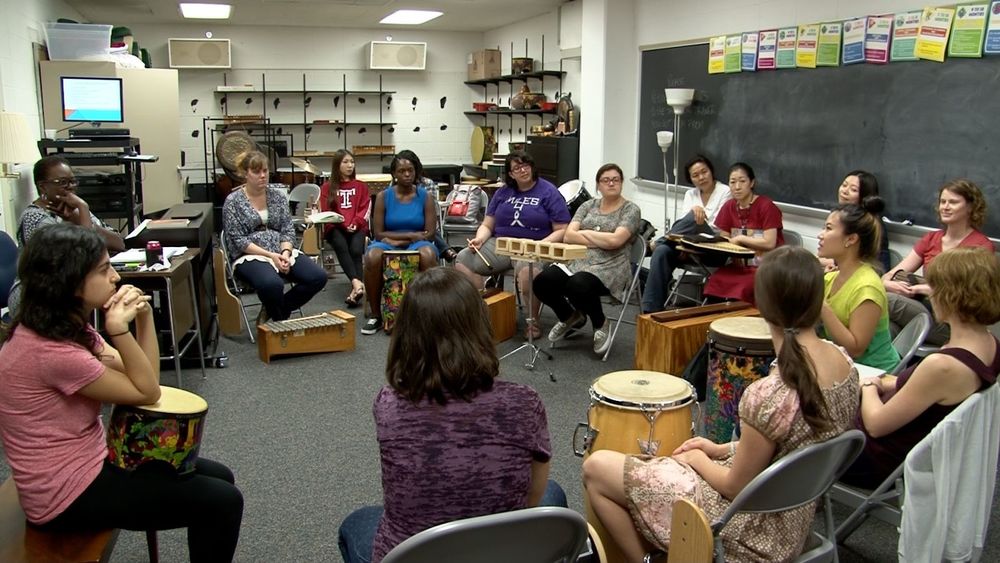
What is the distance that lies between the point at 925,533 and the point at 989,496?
23 centimetres

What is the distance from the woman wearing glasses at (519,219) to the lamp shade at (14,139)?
2532 millimetres

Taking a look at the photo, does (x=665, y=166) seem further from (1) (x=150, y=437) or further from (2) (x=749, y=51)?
(1) (x=150, y=437)

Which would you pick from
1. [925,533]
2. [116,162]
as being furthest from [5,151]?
[925,533]

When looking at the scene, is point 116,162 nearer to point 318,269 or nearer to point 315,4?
point 318,269

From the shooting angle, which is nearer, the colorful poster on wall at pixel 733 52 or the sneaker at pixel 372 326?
the sneaker at pixel 372 326

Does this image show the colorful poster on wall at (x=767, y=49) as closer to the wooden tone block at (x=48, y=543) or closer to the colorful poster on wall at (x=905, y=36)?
the colorful poster on wall at (x=905, y=36)

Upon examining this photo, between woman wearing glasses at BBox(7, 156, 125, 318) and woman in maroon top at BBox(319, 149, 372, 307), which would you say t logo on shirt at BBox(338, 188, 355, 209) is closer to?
woman in maroon top at BBox(319, 149, 372, 307)

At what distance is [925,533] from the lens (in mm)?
1947

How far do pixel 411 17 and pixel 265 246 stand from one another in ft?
18.1

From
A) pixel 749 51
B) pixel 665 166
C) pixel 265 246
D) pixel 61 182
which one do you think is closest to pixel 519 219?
pixel 265 246

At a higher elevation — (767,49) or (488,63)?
(488,63)

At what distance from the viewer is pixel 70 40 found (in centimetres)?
648

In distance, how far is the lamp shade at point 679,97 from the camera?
5.88 metres

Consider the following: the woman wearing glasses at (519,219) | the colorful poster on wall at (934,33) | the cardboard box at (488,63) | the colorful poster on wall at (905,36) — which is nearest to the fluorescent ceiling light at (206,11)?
the cardboard box at (488,63)
